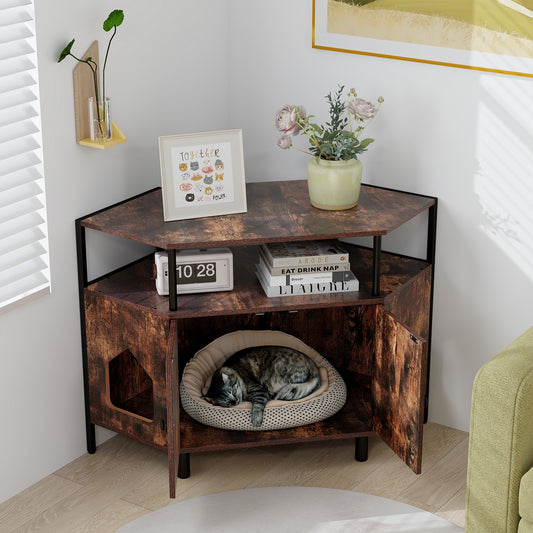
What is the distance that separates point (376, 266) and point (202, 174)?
561 mm

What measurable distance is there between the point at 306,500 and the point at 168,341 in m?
0.63

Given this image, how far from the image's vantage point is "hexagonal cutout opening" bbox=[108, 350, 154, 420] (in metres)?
2.80

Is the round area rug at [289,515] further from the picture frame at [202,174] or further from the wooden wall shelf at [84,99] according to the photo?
the wooden wall shelf at [84,99]

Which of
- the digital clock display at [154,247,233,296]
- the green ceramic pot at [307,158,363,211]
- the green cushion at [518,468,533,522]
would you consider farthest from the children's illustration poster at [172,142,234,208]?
the green cushion at [518,468,533,522]

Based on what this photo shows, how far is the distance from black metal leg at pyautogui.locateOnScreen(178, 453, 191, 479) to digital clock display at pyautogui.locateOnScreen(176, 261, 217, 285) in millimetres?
530

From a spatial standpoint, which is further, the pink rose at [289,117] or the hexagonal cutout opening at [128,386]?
the hexagonal cutout opening at [128,386]

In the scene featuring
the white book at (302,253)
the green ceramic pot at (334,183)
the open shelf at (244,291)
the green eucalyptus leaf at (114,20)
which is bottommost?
the open shelf at (244,291)

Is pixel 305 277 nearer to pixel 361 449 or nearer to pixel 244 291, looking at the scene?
pixel 244 291

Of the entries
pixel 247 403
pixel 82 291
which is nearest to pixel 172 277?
pixel 82 291

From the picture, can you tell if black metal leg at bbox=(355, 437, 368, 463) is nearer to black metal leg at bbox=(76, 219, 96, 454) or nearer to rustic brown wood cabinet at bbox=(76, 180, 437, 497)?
rustic brown wood cabinet at bbox=(76, 180, 437, 497)

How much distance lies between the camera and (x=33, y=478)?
2.68m

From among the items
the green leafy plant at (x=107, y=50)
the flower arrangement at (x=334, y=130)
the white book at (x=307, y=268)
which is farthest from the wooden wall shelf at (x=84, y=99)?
the white book at (x=307, y=268)

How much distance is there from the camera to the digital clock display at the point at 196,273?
8.38ft

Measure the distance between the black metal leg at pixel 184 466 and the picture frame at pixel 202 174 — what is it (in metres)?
0.71
